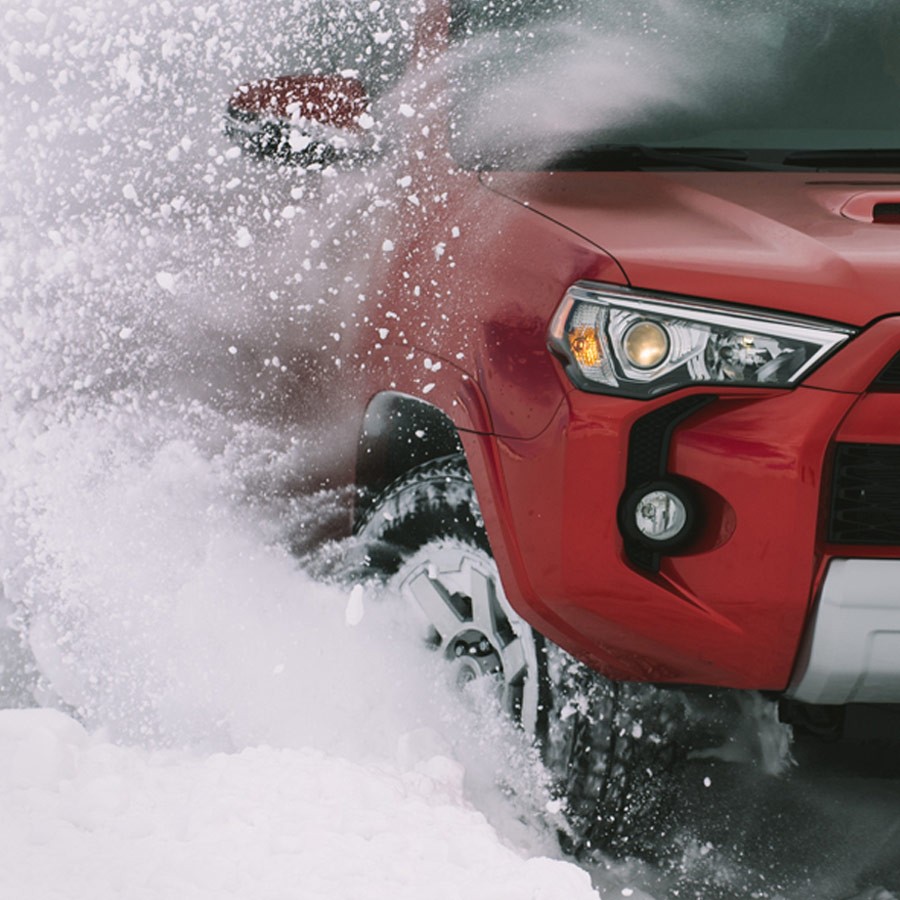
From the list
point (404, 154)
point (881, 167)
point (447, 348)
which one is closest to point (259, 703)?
point (447, 348)

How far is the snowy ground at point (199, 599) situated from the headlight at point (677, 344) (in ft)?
2.58

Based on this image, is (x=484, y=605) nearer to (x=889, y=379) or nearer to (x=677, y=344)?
(x=677, y=344)

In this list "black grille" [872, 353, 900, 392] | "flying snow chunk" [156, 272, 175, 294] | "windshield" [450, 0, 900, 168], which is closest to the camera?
"black grille" [872, 353, 900, 392]

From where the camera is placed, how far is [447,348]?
2.54m

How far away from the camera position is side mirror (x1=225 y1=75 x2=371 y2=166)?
292cm

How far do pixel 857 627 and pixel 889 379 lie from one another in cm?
38

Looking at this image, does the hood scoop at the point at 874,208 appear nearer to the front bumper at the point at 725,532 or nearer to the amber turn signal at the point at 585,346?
the front bumper at the point at 725,532

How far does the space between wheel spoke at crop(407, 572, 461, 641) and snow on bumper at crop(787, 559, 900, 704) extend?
75cm

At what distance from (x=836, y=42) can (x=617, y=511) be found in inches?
51.4

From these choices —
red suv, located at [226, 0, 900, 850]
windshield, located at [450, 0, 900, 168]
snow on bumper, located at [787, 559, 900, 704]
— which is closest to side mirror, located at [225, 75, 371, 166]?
red suv, located at [226, 0, 900, 850]

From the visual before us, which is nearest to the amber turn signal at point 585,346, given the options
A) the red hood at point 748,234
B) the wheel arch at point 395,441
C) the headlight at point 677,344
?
the headlight at point 677,344

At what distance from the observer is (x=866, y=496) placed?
219 centimetres

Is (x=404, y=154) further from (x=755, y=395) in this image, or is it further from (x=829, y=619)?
(x=829, y=619)

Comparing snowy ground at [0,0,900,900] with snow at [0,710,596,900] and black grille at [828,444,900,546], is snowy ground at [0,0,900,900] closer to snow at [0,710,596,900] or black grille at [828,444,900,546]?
snow at [0,710,596,900]
